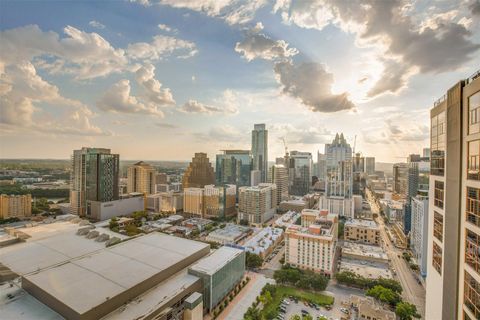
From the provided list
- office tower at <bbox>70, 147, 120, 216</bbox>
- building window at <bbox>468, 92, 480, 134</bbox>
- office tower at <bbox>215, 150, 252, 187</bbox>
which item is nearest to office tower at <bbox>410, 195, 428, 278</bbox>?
building window at <bbox>468, 92, 480, 134</bbox>

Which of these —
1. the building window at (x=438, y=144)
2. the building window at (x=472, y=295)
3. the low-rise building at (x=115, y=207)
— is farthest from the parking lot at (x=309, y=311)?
the low-rise building at (x=115, y=207)

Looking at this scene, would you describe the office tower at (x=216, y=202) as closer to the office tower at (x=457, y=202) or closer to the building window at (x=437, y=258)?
the building window at (x=437, y=258)

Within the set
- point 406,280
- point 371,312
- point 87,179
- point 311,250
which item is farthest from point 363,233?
point 87,179

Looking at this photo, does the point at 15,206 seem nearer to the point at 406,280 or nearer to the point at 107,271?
the point at 107,271

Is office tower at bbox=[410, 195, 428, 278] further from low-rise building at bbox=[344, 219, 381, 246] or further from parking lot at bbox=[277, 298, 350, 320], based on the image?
parking lot at bbox=[277, 298, 350, 320]

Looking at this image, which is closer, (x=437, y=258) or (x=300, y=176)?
(x=437, y=258)

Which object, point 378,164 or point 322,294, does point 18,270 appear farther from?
point 378,164
